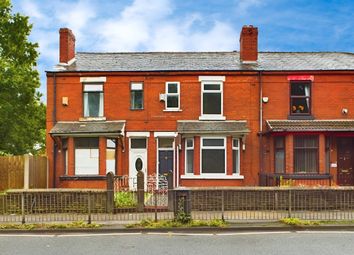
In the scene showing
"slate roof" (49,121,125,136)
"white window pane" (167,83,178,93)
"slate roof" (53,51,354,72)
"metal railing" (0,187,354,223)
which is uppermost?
"slate roof" (53,51,354,72)

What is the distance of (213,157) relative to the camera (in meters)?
23.0

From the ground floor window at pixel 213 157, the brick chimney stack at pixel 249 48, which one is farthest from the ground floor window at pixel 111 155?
the brick chimney stack at pixel 249 48

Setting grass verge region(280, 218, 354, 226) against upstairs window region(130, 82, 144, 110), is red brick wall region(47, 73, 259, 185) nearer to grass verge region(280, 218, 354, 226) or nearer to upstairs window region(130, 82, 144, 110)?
upstairs window region(130, 82, 144, 110)

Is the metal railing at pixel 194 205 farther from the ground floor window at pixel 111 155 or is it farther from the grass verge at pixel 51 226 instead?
the ground floor window at pixel 111 155

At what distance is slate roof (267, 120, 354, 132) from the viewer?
2195 cm

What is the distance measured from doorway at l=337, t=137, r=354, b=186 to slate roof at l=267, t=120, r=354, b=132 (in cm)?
96

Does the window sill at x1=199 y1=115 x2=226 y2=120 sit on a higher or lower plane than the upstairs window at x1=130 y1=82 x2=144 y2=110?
lower

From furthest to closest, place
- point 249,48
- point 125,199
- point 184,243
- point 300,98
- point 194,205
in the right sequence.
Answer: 1. point 249,48
2. point 300,98
3. point 125,199
4. point 194,205
5. point 184,243

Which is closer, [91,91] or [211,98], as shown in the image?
[211,98]

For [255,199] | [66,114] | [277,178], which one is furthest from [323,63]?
[66,114]

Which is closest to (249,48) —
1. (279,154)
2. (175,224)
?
(279,154)

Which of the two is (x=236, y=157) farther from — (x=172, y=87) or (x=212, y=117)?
(x=172, y=87)

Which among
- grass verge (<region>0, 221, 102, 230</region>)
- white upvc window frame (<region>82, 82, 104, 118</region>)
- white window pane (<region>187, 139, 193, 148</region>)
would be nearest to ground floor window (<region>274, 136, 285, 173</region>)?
white window pane (<region>187, 139, 193, 148</region>)

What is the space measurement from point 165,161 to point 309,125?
23.2 feet
